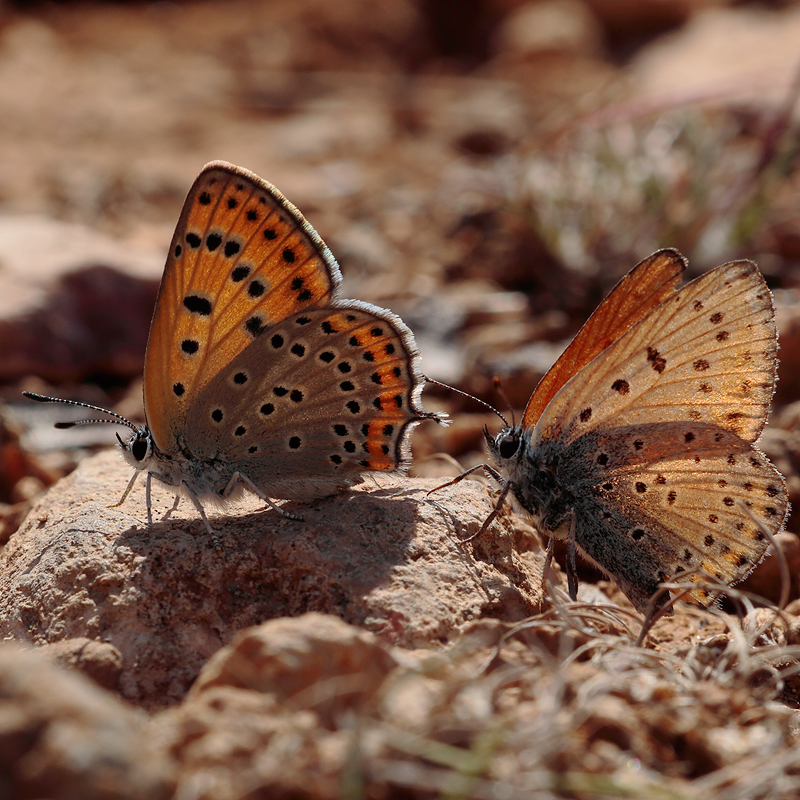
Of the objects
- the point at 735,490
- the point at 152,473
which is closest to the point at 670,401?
the point at 735,490

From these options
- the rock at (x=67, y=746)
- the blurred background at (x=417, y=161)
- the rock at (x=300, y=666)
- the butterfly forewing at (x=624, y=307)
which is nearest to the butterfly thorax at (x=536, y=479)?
the butterfly forewing at (x=624, y=307)

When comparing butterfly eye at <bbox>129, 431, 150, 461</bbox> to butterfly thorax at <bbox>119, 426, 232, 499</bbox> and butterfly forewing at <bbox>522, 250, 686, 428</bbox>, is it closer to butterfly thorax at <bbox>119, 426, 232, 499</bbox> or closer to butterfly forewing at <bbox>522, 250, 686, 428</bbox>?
butterfly thorax at <bbox>119, 426, 232, 499</bbox>

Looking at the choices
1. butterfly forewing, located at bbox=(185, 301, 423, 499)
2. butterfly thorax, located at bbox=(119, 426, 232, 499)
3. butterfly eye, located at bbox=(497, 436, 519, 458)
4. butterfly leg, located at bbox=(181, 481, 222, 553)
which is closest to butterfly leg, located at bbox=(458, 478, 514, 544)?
butterfly eye, located at bbox=(497, 436, 519, 458)

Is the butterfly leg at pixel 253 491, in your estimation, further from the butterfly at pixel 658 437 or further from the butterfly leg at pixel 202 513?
the butterfly at pixel 658 437

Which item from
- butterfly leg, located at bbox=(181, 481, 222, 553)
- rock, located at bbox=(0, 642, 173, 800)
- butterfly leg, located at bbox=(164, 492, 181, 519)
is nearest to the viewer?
rock, located at bbox=(0, 642, 173, 800)

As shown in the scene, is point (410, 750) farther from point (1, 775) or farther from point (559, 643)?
point (559, 643)


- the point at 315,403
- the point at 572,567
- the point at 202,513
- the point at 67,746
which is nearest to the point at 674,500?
the point at 572,567

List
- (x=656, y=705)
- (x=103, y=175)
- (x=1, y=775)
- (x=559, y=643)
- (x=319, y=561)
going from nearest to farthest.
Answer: (x=1, y=775) → (x=656, y=705) → (x=559, y=643) → (x=319, y=561) → (x=103, y=175)
